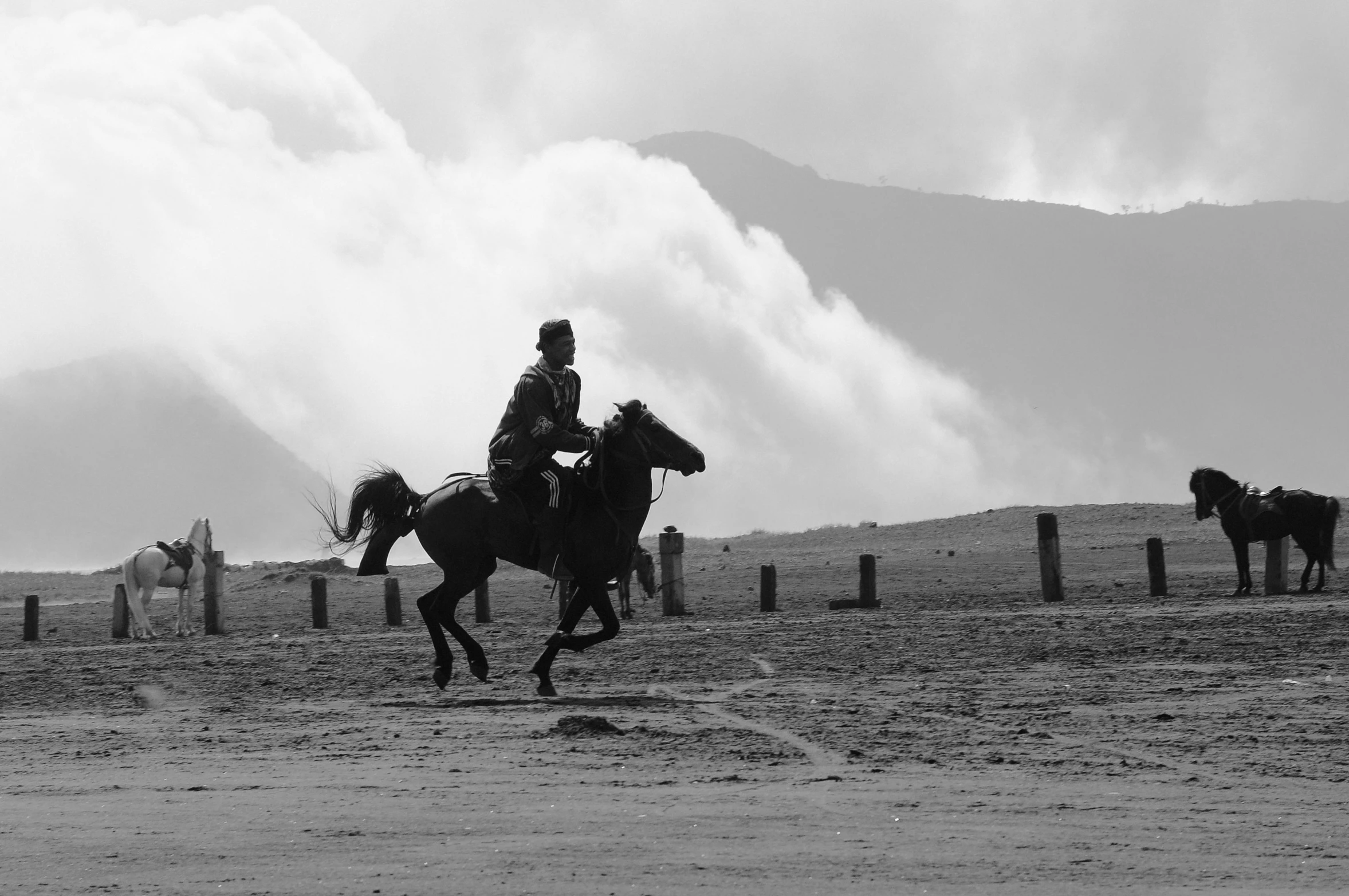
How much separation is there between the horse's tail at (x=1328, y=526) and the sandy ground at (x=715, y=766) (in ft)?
20.7

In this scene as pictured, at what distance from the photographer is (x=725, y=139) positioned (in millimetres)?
198750

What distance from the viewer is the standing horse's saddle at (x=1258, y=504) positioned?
22.9 meters

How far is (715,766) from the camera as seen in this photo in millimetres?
7844

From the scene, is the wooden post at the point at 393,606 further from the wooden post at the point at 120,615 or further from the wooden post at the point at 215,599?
the wooden post at the point at 120,615

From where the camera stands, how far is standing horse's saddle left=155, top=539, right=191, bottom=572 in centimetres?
2308

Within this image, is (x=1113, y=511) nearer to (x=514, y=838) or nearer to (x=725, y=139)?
(x=514, y=838)

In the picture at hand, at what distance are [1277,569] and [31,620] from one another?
57.2ft

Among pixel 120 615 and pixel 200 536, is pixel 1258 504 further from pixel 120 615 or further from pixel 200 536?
pixel 120 615

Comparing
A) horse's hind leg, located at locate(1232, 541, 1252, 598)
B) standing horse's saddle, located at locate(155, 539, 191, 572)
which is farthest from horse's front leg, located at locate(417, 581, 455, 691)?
horse's hind leg, located at locate(1232, 541, 1252, 598)

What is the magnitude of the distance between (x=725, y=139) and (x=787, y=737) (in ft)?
638

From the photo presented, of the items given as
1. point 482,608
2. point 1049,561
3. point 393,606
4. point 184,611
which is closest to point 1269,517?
point 1049,561

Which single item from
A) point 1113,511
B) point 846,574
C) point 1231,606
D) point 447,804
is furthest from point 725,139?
point 447,804

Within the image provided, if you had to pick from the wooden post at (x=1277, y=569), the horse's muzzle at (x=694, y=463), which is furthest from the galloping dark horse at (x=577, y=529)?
the wooden post at (x=1277, y=569)

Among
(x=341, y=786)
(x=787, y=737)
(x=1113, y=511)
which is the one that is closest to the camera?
(x=341, y=786)
